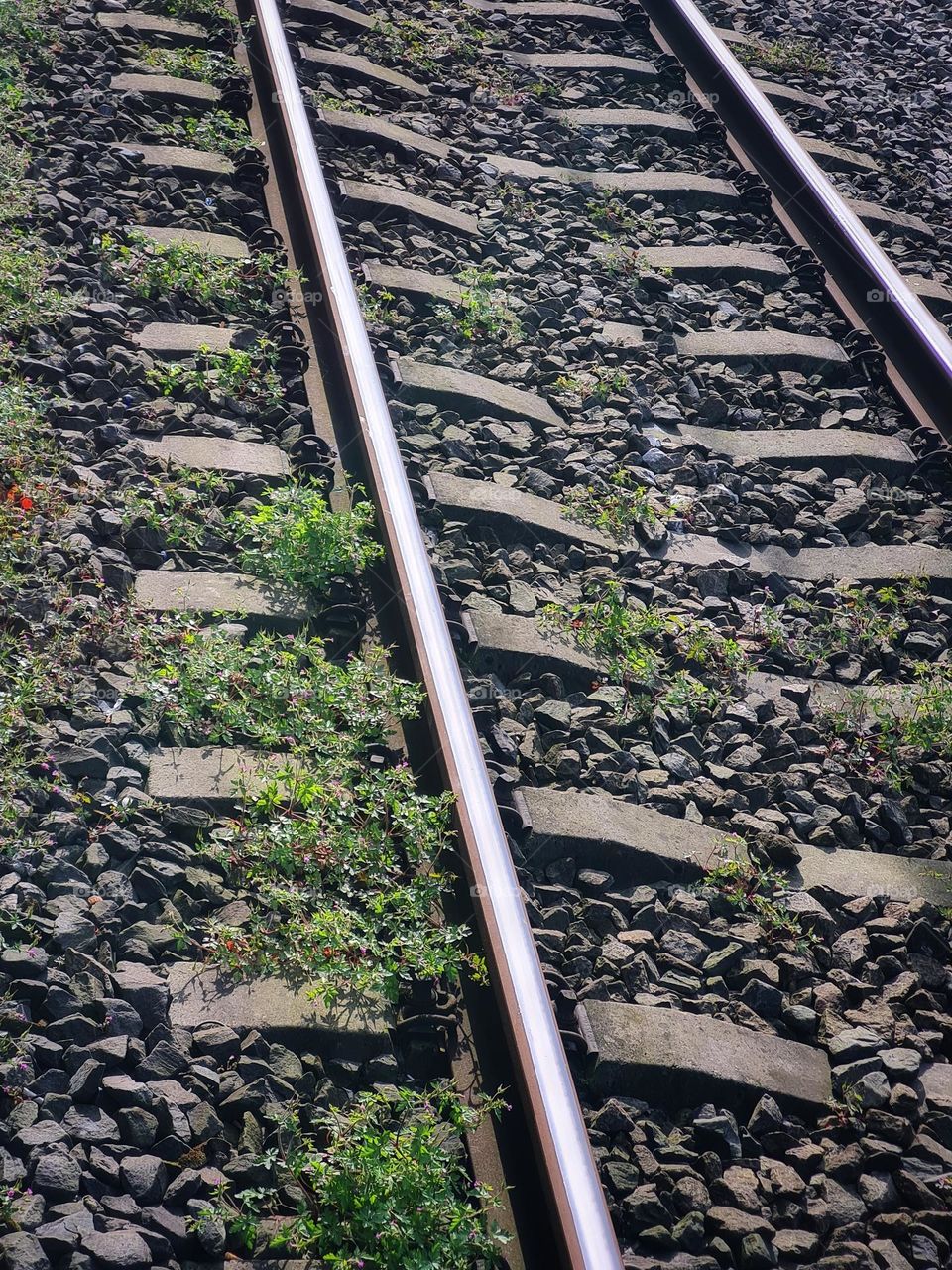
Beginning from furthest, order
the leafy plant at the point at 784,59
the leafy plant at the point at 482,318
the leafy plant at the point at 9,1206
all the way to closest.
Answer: the leafy plant at the point at 784,59 < the leafy plant at the point at 482,318 < the leafy plant at the point at 9,1206

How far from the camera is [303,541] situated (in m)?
3.58

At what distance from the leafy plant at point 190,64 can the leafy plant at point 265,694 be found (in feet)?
11.7

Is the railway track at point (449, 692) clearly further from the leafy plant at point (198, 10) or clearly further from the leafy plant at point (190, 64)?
the leafy plant at point (198, 10)

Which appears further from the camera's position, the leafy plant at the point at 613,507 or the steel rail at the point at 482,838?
the leafy plant at the point at 613,507

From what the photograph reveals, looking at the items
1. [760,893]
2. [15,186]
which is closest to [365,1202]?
[760,893]

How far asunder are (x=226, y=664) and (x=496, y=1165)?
4.90ft

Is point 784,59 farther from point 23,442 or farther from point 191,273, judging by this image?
point 23,442

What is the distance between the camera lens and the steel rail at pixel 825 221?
5.02 meters

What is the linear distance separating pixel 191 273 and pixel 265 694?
6.80ft

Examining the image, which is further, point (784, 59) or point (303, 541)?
point (784, 59)

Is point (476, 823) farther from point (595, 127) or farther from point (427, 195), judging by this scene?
point (595, 127)

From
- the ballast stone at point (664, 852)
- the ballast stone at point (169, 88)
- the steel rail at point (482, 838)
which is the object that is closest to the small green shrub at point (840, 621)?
the ballast stone at point (664, 852)

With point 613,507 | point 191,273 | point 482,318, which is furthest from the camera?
point 482,318

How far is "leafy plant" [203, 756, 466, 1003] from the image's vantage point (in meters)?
2.71
